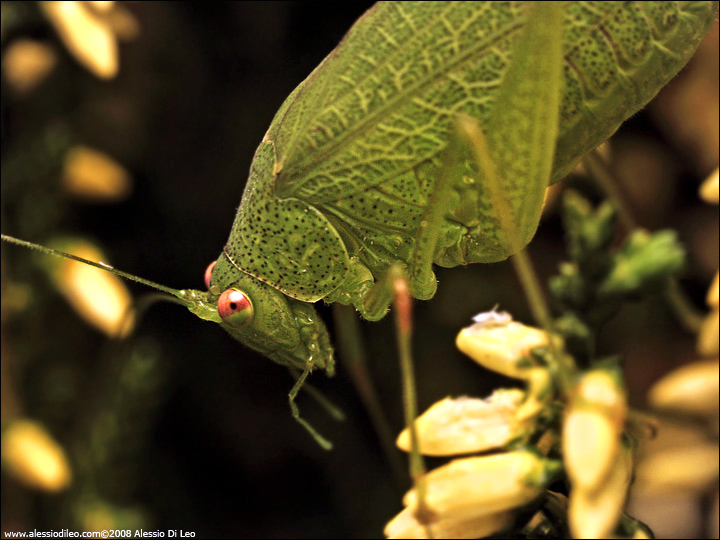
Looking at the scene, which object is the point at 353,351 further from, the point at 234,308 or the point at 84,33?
the point at 84,33

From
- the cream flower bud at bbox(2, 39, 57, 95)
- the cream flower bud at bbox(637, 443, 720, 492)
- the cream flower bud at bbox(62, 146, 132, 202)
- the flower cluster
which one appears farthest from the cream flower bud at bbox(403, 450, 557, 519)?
the cream flower bud at bbox(2, 39, 57, 95)

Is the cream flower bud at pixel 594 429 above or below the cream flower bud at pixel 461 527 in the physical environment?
above

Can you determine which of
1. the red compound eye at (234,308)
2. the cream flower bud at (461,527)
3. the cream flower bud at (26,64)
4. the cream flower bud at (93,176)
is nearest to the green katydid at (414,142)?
the red compound eye at (234,308)

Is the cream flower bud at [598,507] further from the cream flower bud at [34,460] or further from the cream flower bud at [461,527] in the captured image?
the cream flower bud at [34,460]

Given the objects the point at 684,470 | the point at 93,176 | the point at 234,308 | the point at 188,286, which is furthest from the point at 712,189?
the point at 93,176

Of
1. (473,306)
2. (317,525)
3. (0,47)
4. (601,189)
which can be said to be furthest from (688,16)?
(0,47)
